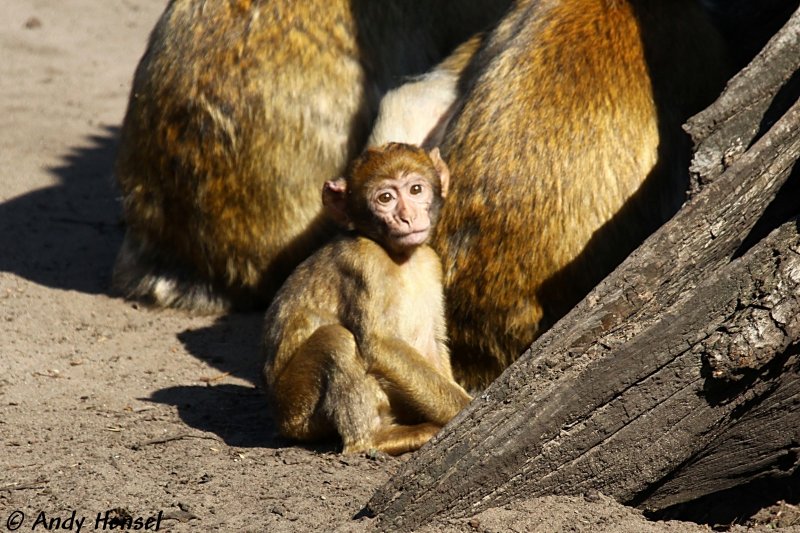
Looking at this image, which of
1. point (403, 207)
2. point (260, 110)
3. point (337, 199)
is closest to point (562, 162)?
point (403, 207)

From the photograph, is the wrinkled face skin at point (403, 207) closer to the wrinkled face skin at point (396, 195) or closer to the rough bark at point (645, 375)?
the wrinkled face skin at point (396, 195)

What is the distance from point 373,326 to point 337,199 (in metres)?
0.58

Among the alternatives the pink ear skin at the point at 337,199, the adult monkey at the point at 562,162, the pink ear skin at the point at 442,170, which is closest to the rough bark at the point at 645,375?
the adult monkey at the point at 562,162

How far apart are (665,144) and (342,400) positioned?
64.9 inches

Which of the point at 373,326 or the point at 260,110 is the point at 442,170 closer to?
the point at 373,326

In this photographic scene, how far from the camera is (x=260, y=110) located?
240 inches

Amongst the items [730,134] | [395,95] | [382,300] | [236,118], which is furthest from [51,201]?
[730,134]

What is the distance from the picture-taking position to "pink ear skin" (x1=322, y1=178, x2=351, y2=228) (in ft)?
16.3

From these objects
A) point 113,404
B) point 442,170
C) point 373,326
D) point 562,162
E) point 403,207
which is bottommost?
point 113,404

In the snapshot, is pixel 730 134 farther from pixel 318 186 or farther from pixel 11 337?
pixel 11 337

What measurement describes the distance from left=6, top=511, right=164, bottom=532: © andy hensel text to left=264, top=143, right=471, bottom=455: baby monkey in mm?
818

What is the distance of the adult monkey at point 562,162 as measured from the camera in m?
4.91

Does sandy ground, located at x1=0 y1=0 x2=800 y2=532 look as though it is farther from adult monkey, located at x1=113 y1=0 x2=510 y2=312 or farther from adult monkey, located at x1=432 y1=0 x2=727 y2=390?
adult monkey, located at x1=432 y1=0 x2=727 y2=390

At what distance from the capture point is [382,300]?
4754 mm
